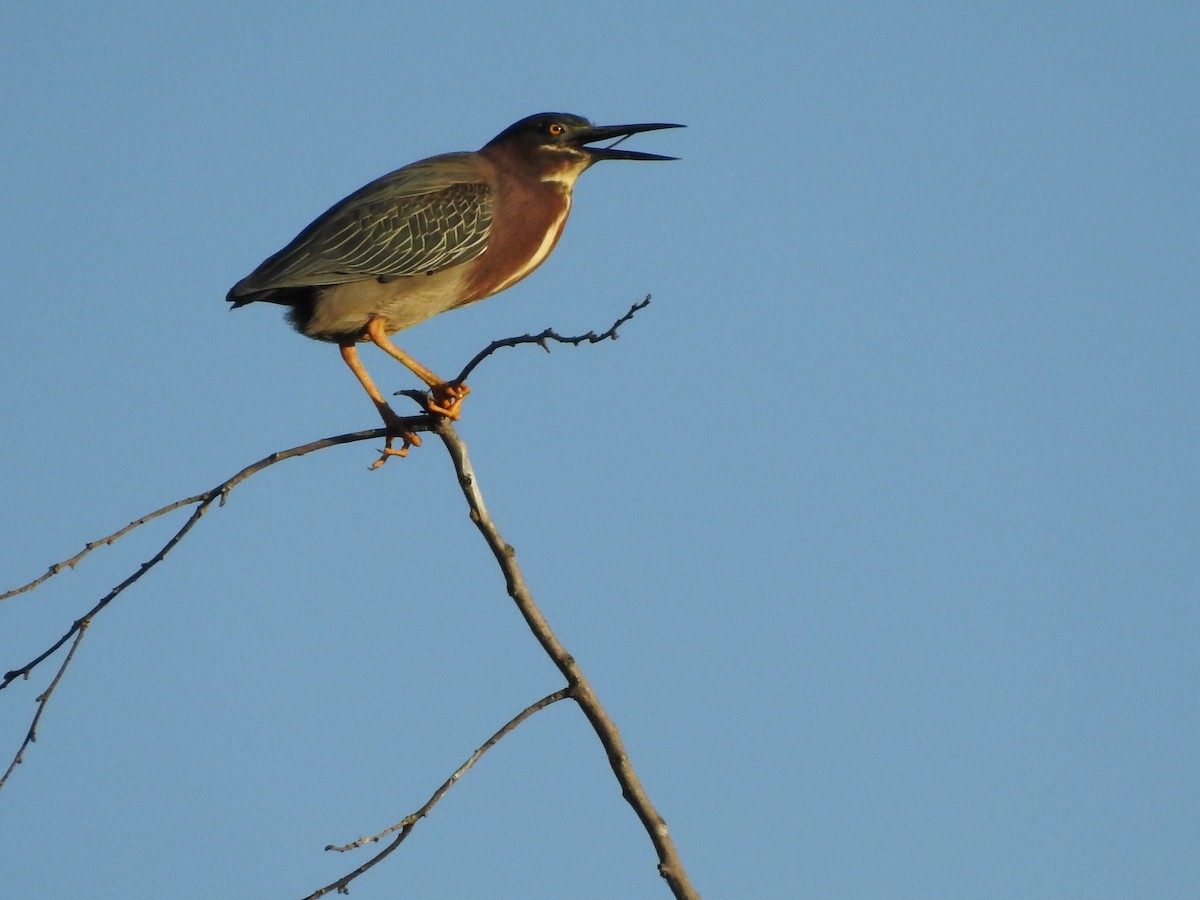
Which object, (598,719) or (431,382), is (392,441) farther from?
(598,719)

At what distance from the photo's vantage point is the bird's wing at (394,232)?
289 inches

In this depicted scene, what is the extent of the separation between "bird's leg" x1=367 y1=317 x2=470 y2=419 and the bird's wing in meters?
0.31

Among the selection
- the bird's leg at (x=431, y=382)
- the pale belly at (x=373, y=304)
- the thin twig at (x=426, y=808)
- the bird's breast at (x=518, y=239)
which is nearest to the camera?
the thin twig at (x=426, y=808)

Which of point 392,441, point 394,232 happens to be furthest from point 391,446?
point 394,232

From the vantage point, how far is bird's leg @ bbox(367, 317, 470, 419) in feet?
20.2

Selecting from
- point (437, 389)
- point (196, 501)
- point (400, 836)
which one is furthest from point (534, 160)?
point (400, 836)

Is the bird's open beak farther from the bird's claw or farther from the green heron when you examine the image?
the bird's claw

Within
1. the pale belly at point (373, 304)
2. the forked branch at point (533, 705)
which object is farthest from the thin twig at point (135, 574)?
the pale belly at point (373, 304)

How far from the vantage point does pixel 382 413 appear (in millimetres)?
6695

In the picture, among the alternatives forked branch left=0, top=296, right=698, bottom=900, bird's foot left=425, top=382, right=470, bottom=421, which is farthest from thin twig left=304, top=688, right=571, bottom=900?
bird's foot left=425, top=382, right=470, bottom=421

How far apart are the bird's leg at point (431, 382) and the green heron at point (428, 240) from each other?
1 centimetres

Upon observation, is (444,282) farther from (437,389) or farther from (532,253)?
(437,389)

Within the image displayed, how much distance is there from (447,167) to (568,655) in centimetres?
438

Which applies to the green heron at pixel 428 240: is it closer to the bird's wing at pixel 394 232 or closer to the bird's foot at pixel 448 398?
the bird's wing at pixel 394 232
